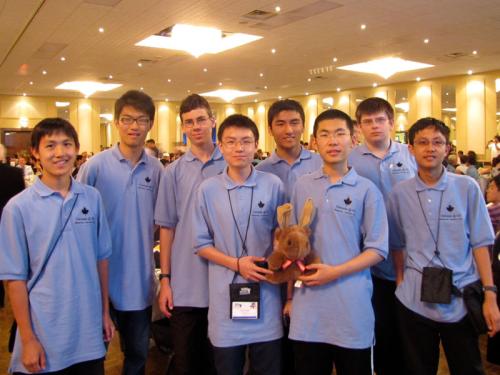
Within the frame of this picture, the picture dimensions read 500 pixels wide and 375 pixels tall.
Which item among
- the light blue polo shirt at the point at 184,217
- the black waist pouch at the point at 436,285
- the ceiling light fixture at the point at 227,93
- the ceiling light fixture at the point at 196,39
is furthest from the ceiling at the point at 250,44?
the black waist pouch at the point at 436,285

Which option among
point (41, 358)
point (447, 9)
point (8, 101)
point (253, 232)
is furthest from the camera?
point (8, 101)

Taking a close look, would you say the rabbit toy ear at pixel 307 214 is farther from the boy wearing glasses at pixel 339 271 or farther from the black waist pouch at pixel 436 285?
the black waist pouch at pixel 436 285

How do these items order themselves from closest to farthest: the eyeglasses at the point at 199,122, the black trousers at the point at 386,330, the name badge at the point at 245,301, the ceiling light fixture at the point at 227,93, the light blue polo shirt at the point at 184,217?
the name badge at the point at 245,301, the light blue polo shirt at the point at 184,217, the eyeglasses at the point at 199,122, the black trousers at the point at 386,330, the ceiling light fixture at the point at 227,93

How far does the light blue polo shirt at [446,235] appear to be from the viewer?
7.13 feet

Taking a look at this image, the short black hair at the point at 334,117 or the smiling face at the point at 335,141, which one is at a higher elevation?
the short black hair at the point at 334,117

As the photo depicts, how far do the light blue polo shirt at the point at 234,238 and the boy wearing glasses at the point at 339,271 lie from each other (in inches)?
5.5

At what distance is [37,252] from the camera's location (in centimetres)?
196

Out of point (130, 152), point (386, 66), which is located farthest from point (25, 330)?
point (386, 66)

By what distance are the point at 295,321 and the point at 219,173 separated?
0.87m

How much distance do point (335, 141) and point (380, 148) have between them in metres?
0.71

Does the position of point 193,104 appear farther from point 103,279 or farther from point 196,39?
point 196,39

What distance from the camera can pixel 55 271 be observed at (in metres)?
1.97

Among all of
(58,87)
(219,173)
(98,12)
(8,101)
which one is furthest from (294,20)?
(8,101)

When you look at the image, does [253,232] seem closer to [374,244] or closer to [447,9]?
[374,244]
